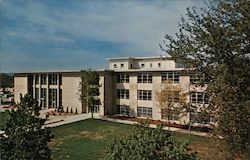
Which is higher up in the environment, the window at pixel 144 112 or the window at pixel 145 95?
the window at pixel 145 95

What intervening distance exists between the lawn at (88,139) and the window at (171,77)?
7.47 metres

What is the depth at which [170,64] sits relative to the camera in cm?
4162

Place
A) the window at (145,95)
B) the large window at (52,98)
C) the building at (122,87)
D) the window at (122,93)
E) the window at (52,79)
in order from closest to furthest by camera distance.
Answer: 1. the building at (122,87)
2. the window at (145,95)
3. the window at (122,93)
4. the window at (52,79)
5. the large window at (52,98)

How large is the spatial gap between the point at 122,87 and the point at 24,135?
2948 centimetres

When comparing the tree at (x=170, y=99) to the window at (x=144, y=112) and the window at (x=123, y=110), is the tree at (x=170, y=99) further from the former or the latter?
the window at (x=123, y=110)

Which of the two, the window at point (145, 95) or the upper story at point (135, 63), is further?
the upper story at point (135, 63)

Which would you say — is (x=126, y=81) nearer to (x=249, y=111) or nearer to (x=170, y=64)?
(x=170, y=64)

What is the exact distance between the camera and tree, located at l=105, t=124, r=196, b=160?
974cm

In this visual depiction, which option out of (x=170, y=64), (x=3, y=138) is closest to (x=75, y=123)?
(x=170, y=64)

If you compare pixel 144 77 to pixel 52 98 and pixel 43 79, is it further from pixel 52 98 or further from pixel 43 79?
pixel 43 79

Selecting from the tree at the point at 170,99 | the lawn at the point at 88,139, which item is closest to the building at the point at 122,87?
the tree at the point at 170,99

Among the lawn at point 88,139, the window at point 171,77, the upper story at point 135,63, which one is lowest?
the lawn at point 88,139

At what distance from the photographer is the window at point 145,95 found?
38.1 metres

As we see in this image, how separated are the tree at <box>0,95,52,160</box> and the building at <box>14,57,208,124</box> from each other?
74.9 ft
